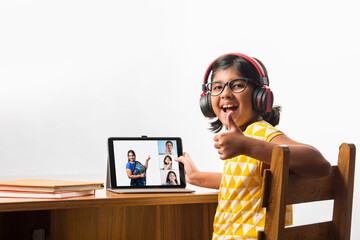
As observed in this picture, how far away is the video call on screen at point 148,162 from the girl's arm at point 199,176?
3 centimetres

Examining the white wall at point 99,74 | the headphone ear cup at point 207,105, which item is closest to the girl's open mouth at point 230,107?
the headphone ear cup at point 207,105

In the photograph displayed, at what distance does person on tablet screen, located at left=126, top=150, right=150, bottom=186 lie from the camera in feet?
4.25

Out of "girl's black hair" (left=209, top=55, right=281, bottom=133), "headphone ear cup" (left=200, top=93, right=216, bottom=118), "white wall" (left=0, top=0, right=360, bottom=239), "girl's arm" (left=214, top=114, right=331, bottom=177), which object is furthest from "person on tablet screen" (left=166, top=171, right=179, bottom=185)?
"white wall" (left=0, top=0, right=360, bottom=239)

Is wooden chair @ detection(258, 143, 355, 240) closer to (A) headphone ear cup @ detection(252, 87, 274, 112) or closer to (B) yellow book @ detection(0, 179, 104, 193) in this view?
(A) headphone ear cup @ detection(252, 87, 274, 112)

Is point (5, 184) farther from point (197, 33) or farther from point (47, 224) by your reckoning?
point (197, 33)

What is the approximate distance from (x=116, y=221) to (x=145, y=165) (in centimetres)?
22

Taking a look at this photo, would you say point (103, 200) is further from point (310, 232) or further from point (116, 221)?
point (310, 232)

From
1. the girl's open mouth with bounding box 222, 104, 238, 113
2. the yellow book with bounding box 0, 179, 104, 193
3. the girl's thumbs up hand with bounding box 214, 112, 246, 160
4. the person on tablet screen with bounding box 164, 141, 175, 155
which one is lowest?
the yellow book with bounding box 0, 179, 104, 193

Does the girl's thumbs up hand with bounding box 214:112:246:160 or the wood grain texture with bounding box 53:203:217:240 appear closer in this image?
the girl's thumbs up hand with bounding box 214:112:246:160

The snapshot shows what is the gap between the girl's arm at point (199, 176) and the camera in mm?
1314

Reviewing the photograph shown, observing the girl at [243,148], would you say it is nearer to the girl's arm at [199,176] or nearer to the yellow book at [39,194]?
the girl's arm at [199,176]

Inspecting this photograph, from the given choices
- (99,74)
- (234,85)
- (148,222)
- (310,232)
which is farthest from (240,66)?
(99,74)

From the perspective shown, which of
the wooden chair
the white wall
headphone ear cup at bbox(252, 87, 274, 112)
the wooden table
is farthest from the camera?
the white wall

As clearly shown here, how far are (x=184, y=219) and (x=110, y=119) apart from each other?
2.13 m
